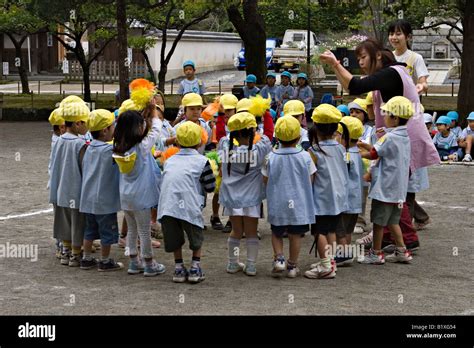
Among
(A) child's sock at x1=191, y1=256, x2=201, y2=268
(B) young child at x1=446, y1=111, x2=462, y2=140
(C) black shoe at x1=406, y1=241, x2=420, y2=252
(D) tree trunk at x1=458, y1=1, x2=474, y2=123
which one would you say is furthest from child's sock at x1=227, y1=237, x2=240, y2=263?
(D) tree trunk at x1=458, y1=1, x2=474, y2=123

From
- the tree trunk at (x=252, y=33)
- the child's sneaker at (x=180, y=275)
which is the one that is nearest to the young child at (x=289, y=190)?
the child's sneaker at (x=180, y=275)

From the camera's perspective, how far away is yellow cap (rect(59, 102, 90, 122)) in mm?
9883

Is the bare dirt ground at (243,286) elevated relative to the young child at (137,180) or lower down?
lower down

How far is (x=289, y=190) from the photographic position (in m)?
9.26

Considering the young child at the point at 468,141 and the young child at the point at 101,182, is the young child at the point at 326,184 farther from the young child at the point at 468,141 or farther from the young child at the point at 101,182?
the young child at the point at 468,141

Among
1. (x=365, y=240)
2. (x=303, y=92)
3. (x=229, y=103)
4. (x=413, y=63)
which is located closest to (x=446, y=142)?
(x=303, y=92)

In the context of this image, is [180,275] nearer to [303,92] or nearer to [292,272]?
[292,272]

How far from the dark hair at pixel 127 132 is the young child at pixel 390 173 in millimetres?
2275

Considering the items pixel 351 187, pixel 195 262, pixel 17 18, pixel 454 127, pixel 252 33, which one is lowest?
pixel 195 262

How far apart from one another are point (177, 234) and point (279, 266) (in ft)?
3.37

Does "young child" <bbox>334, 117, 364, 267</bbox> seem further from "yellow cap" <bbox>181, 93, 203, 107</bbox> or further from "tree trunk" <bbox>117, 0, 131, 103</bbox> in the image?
"tree trunk" <bbox>117, 0, 131, 103</bbox>

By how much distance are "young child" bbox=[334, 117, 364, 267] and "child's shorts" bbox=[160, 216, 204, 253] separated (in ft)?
5.13

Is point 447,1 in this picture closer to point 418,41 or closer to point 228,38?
point 418,41

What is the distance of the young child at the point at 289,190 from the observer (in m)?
9.25
